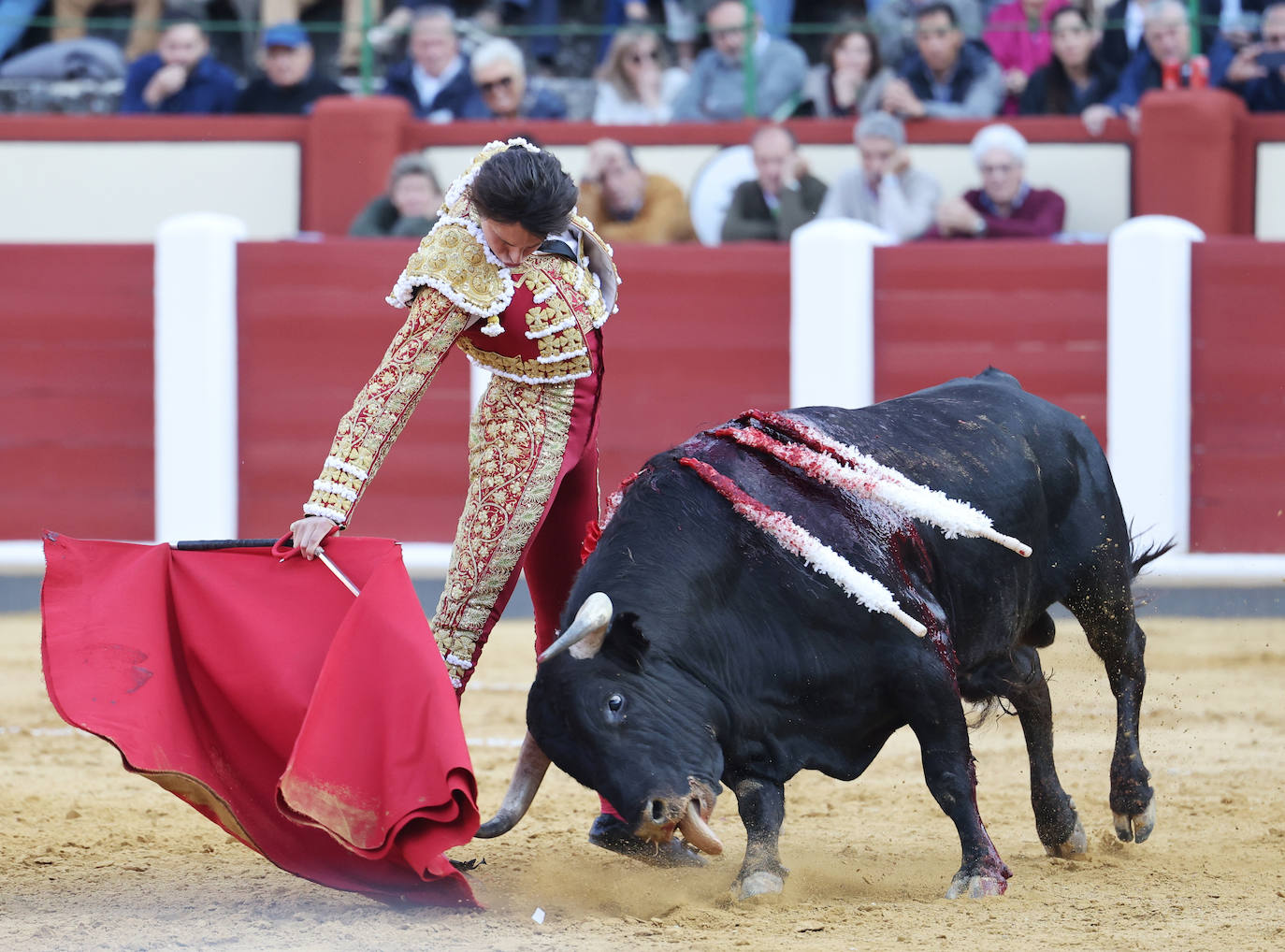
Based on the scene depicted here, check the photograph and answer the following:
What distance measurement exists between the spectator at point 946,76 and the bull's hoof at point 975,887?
4400mm

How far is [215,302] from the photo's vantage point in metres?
6.58

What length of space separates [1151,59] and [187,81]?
3773 millimetres

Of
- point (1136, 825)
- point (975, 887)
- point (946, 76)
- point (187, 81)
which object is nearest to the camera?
point (975, 887)

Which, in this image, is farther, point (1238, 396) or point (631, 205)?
point (631, 205)

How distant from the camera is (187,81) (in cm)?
757

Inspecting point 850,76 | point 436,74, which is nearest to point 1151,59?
point 850,76

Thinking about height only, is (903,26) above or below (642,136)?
above

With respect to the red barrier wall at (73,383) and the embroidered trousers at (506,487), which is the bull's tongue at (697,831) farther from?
the red barrier wall at (73,383)

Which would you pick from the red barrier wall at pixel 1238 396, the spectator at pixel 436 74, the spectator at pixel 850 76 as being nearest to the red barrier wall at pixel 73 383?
the spectator at pixel 436 74

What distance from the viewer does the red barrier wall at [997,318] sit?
6.33m

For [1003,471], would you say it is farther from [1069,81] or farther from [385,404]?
[1069,81]

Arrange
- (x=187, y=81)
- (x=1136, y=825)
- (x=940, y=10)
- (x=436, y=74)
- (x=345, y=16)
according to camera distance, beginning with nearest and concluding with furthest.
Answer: (x=1136, y=825) < (x=940, y=10) < (x=436, y=74) < (x=187, y=81) < (x=345, y=16)

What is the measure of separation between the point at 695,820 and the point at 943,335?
3.90 meters

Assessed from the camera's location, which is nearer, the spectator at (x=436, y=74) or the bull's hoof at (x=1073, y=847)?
the bull's hoof at (x=1073, y=847)
